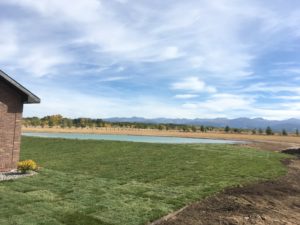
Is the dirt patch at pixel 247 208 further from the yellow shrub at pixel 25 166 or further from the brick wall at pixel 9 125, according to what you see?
the brick wall at pixel 9 125

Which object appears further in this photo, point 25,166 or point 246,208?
point 25,166

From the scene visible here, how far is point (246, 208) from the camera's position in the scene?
42.2 feet

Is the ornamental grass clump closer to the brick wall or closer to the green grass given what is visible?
the brick wall

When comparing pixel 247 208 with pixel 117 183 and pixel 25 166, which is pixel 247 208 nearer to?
pixel 117 183

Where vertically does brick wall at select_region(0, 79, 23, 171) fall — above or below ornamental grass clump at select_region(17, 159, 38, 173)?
above

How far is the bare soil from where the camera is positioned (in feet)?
37.6

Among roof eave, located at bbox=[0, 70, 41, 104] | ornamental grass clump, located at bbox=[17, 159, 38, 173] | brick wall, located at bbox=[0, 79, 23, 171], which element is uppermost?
roof eave, located at bbox=[0, 70, 41, 104]

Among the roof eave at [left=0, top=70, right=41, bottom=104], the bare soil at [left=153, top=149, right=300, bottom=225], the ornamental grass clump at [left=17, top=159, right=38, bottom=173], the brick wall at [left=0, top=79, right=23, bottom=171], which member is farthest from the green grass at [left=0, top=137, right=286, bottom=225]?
the roof eave at [left=0, top=70, right=41, bottom=104]

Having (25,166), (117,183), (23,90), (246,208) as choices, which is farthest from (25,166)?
(246,208)

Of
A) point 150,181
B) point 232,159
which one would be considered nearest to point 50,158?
point 150,181

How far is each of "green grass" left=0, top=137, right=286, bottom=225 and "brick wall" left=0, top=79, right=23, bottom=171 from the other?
2153mm

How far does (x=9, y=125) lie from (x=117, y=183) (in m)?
6.92

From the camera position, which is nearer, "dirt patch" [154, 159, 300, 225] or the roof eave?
"dirt patch" [154, 159, 300, 225]

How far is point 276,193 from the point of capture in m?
15.8
